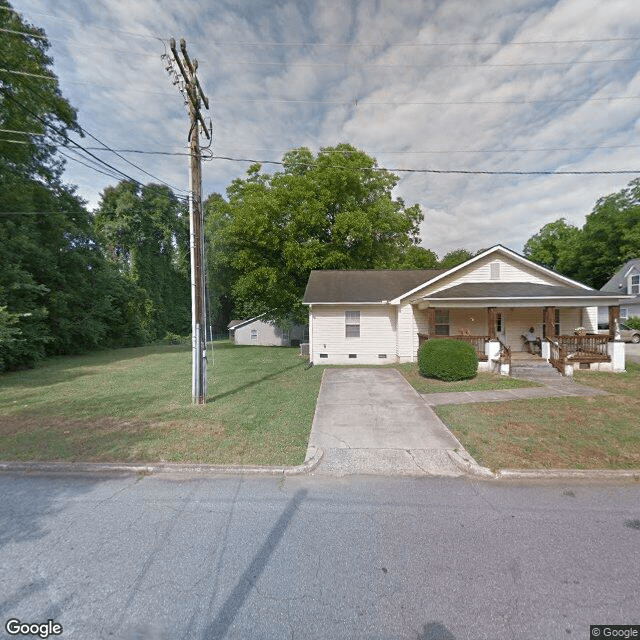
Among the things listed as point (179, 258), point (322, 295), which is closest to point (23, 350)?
point (322, 295)

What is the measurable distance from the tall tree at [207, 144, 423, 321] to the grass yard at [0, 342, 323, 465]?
10.0 metres

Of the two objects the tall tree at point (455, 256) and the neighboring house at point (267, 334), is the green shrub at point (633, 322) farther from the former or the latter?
the tall tree at point (455, 256)

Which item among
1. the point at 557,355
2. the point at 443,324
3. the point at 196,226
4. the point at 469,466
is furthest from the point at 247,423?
the point at 557,355

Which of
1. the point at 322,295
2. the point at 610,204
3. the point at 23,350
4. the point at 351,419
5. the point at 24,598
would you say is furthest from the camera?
the point at 610,204

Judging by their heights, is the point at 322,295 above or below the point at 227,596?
above

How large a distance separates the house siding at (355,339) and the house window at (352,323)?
0.47 ft

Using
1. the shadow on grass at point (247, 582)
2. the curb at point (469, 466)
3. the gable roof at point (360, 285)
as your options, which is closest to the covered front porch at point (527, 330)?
the gable roof at point (360, 285)

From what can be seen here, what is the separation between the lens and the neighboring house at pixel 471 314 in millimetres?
11016

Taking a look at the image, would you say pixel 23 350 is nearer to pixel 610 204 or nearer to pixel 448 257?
pixel 610 204

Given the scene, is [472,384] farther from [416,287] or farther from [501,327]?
[416,287]

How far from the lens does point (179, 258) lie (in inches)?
1331

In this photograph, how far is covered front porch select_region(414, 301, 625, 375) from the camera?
1084cm

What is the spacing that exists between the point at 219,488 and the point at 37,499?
2082 mm

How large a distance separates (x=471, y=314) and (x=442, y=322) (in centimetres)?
127
